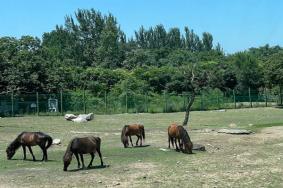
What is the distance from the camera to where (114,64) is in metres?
112

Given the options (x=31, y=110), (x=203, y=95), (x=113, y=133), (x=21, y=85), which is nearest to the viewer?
(x=113, y=133)

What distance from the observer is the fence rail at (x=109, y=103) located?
56.8m

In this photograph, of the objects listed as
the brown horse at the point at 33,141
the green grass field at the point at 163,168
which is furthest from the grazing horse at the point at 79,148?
the brown horse at the point at 33,141

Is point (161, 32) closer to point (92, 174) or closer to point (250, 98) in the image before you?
point (250, 98)

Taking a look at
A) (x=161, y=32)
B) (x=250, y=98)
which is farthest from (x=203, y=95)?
(x=161, y=32)

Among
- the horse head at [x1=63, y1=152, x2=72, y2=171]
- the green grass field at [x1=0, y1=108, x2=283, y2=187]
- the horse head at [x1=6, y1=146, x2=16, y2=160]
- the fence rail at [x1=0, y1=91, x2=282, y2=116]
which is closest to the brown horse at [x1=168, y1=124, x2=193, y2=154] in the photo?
the green grass field at [x1=0, y1=108, x2=283, y2=187]

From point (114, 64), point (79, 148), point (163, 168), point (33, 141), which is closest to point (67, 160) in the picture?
point (79, 148)

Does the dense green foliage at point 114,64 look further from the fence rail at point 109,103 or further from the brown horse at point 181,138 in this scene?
the brown horse at point 181,138

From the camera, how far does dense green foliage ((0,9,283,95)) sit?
6366 cm

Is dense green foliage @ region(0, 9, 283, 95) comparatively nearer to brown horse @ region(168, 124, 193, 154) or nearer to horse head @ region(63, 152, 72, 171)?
brown horse @ region(168, 124, 193, 154)

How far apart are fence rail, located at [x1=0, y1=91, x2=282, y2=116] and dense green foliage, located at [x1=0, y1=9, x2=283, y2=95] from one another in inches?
118

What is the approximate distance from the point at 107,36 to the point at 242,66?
29.4 meters

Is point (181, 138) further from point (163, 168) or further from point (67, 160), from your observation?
point (67, 160)

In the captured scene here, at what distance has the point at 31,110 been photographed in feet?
188
